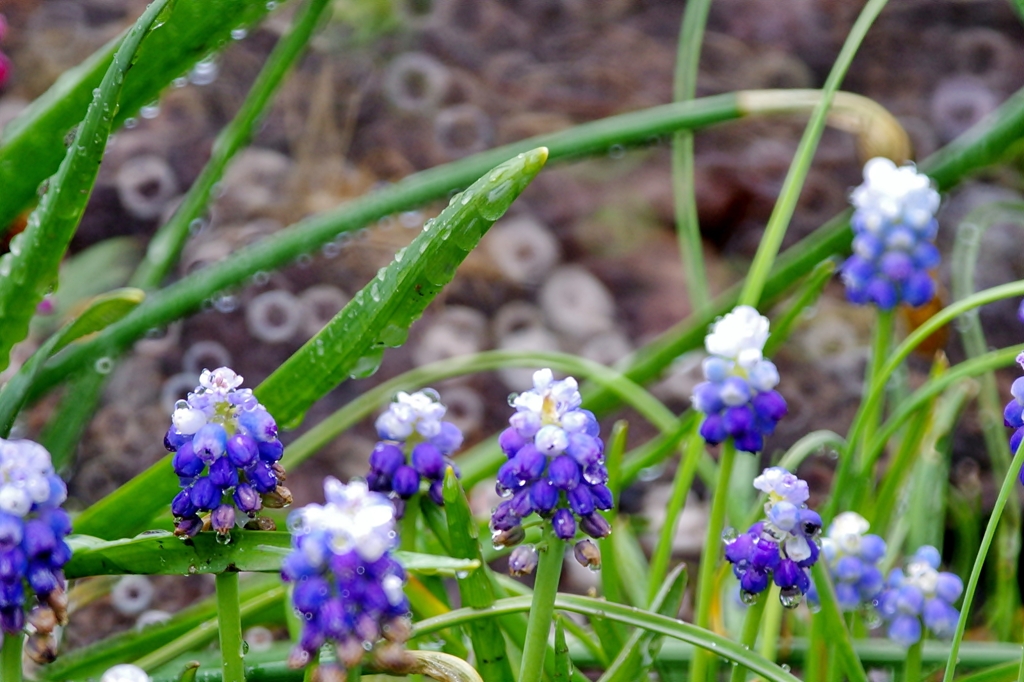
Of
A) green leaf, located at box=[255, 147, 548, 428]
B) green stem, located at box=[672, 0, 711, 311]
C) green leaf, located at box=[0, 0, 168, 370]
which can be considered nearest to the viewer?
green leaf, located at box=[255, 147, 548, 428]

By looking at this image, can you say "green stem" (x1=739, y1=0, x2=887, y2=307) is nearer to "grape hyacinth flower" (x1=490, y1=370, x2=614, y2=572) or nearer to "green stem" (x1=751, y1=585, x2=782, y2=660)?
"green stem" (x1=751, y1=585, x2=782, y2=660)

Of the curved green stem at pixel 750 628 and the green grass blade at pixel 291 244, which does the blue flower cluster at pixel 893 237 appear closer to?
the green grass blade at pixel 291 244

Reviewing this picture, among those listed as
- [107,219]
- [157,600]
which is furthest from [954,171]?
[107,219]

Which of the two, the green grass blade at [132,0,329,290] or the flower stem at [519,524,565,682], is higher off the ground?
A: the green grass blade at [132,0,329,290]

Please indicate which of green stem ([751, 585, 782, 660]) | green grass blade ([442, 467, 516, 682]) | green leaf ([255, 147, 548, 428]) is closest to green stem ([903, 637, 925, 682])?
green stem ([751, 585, 782, 660])

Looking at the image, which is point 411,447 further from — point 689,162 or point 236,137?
point 689,162

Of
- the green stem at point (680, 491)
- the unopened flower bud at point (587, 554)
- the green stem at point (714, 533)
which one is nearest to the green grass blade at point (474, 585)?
the unopened flower bud at point (587, 554)
